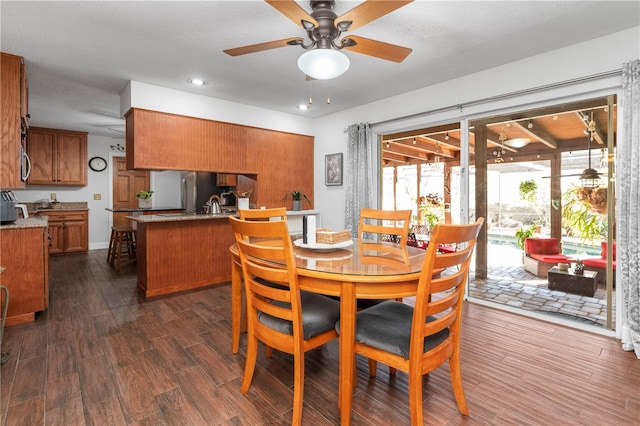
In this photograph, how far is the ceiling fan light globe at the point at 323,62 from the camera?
187 centimetres

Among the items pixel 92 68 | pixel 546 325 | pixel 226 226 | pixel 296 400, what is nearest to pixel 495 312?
pixel 546 325

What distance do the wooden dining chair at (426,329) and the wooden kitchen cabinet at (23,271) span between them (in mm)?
2928

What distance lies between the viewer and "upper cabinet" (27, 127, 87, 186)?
18.7 feet

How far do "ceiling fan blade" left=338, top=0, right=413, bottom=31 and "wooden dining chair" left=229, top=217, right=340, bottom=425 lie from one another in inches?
49.0

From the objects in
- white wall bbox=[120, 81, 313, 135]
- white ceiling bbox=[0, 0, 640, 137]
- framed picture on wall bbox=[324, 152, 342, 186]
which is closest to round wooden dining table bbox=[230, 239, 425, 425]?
white ceiling bbox=[0, 0, 640, 137]

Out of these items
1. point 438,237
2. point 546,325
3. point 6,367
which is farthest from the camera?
point 546,325

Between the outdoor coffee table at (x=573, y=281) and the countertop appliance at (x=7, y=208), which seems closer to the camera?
the countertop appliance at (x=7, y=208)

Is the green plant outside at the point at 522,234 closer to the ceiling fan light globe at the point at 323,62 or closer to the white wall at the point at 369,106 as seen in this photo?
the white wall at the point at 369,106

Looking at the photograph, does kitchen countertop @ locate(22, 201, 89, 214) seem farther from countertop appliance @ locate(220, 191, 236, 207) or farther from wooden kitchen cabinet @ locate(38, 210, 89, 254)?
countertop appliance @ locate(220, 191, 236, 207)

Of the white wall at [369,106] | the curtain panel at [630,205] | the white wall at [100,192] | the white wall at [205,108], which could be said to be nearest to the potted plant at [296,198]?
the white wall at [369,106]

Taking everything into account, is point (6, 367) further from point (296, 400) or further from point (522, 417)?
point (522, 417)

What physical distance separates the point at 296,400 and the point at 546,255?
3.09 metres

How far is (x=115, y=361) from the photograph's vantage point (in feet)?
7.05

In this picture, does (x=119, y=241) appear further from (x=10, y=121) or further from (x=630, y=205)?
(x=630, y=205)
